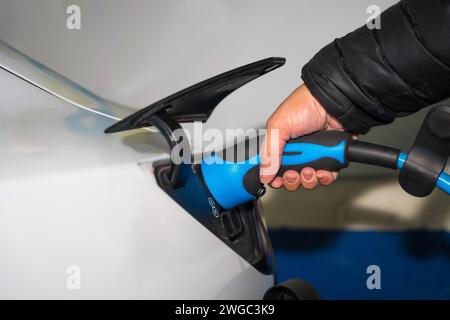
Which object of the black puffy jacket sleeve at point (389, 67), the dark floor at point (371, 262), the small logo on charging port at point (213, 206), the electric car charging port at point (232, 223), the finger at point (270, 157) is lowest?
the dark floor at point (371, 262)

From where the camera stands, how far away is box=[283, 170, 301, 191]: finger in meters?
0.76

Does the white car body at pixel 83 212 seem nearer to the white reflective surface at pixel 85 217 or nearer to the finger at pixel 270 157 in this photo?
the white reflective surface at pixel 85 217

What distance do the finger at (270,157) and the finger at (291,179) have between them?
0.04 metres

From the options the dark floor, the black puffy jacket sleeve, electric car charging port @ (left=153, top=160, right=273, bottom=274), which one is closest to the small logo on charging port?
electric car charging port @ (left=153, top=160, right=273, bottom=274)

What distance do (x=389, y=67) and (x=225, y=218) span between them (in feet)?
1.02

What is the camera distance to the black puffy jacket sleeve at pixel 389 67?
0.71 m

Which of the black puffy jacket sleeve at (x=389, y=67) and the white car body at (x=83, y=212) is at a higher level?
the black puffy jacket sleeve at (x=389, y=67)

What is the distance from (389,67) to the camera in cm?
74

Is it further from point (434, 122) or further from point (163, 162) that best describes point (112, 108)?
point (434, 122)

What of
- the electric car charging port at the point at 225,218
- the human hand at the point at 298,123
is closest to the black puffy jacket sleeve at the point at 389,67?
the human hand at the point at 298,123

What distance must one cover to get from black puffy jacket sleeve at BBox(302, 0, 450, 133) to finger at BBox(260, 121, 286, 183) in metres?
0.10

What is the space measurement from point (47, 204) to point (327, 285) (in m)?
1.17

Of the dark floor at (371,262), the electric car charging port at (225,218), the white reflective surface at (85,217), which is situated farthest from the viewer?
the dark floor at (371,262)

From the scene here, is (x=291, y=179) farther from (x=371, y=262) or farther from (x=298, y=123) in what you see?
(x=371, y=262)
